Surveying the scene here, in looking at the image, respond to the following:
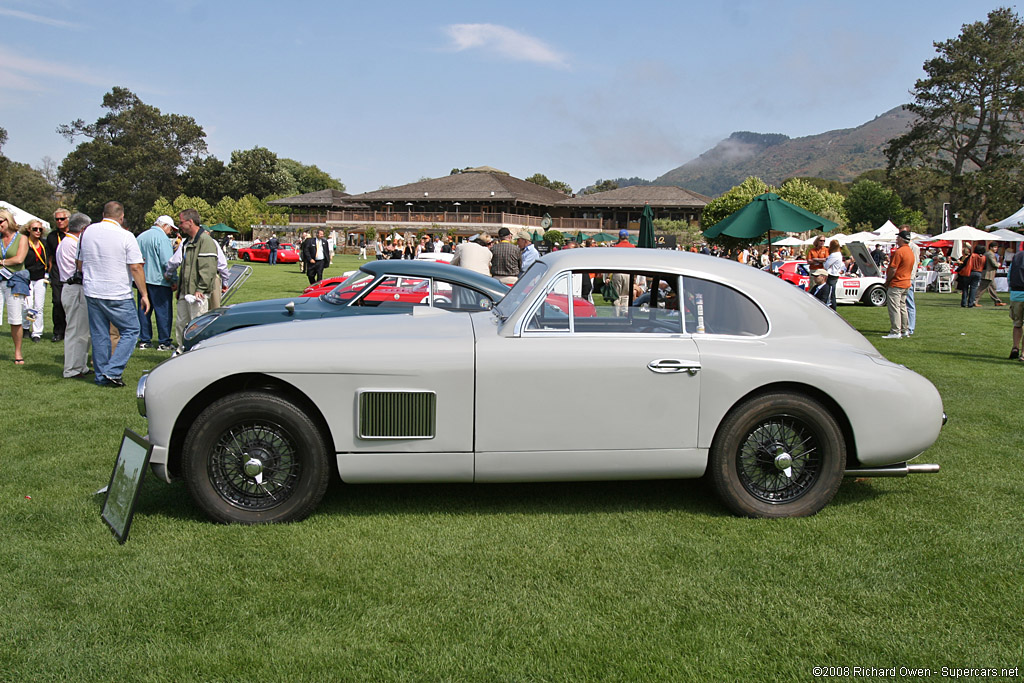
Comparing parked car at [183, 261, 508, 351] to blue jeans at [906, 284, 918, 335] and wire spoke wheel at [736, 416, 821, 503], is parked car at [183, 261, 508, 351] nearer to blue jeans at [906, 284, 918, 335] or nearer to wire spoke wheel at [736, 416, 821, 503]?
wire spoke wheel at [736, 416, 821, 503]

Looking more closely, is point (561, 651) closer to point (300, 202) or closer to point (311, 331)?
point (311, 331)

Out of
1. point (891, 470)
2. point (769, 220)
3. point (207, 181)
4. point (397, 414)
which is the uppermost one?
point (207, 181)

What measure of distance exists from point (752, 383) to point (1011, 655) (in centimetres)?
176

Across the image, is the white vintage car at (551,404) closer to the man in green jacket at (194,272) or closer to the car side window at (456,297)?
the car side window at (456,297)

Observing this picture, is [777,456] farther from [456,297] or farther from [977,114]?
[977,114]

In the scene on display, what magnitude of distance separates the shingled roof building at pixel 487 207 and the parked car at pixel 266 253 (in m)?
28.9

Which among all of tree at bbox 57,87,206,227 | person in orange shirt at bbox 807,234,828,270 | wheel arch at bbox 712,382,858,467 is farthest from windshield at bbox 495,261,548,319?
tree at bbox 57,87,206,227

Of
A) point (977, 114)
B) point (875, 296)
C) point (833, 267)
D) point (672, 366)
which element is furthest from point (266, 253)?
point (977, 114)

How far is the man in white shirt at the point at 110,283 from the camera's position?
764 centimetres

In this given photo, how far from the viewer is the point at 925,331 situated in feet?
47.9

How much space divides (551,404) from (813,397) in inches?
61.4

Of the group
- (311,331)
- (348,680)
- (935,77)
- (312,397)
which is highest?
(935,77)

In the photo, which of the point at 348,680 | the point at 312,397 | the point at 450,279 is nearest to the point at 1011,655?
the point at 348,680

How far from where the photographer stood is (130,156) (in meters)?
98.4
